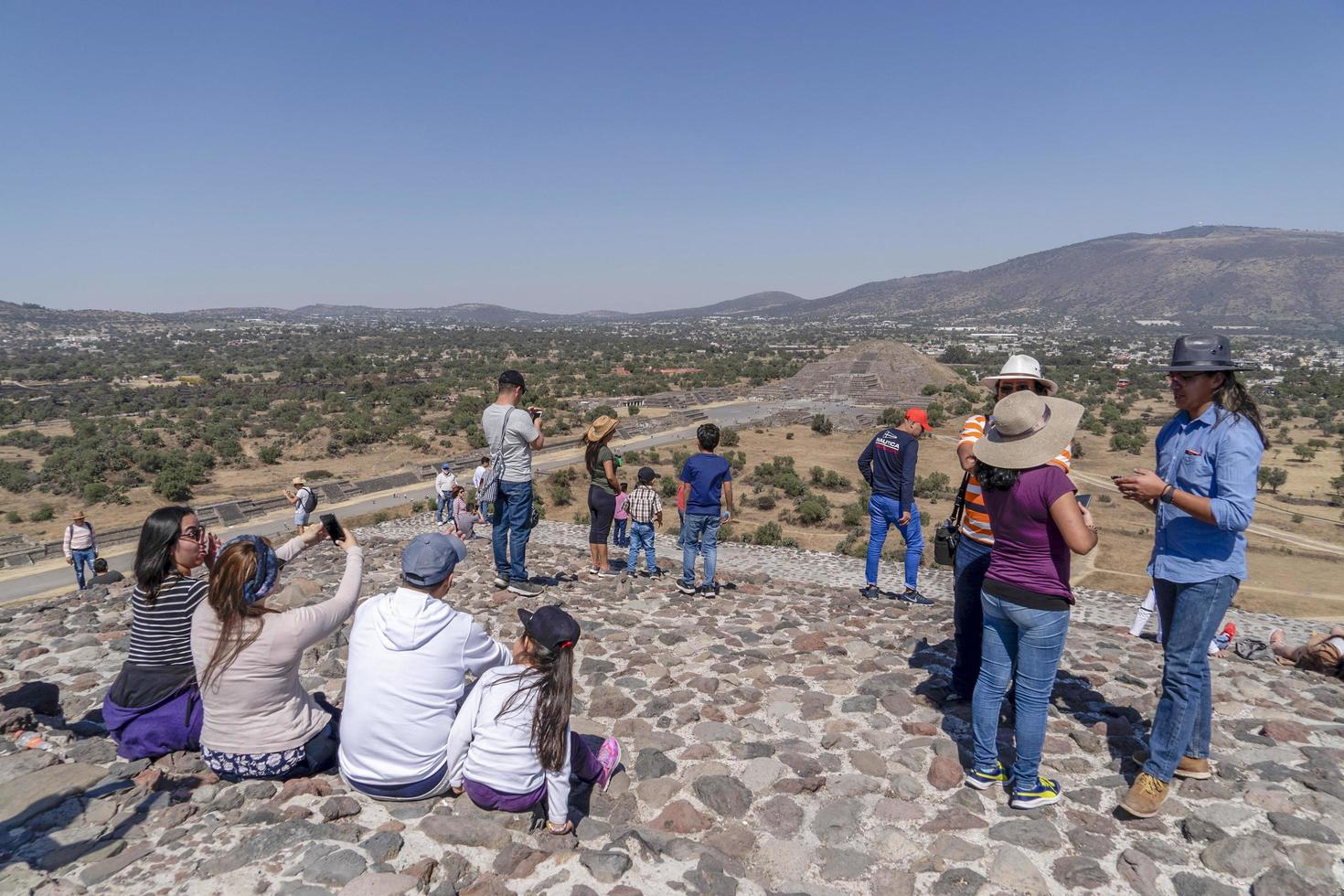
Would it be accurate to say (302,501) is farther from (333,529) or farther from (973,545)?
(973,545)

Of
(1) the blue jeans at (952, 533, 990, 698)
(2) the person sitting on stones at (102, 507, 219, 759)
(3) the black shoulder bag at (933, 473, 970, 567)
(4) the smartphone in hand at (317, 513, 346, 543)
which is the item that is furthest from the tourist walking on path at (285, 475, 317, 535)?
(1) the blue jeans at (952, 533, 990, 698)

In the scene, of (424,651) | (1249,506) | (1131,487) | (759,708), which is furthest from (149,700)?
(1249,506)

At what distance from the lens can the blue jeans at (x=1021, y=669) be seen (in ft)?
11.0

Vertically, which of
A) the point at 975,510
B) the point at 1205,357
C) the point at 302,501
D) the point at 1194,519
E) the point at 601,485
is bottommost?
the point at 302,501

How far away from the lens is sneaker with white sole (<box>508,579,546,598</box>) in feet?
25.2

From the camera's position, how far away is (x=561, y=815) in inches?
133

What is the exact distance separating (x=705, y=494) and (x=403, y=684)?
4398 millimetres

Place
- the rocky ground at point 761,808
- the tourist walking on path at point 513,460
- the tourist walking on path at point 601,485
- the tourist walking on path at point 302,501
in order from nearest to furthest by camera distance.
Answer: the rocky ground at point 761,808 < the tourist walking on path at point 513,460 < the tourist walking on path at point 601,485 < the tourist walking on path at point 302,501

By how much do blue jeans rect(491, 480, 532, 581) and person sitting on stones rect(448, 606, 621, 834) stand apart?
12.2ft

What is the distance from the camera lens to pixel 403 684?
130 inches

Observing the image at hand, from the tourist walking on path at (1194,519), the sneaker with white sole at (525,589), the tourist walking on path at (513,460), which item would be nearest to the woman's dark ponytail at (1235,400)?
the tourist walking on path at (1194,519)

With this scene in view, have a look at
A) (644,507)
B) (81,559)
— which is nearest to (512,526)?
(644,507)

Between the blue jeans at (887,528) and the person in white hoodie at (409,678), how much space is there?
15.6ft

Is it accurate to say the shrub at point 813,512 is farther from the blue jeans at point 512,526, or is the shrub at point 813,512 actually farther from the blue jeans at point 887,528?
the blue jeans at point 512,526
